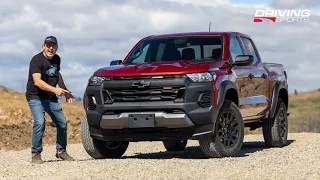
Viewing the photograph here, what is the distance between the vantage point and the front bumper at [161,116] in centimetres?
1057

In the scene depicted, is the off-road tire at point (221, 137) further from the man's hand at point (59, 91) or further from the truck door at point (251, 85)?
the man's hand at point (59, 91)

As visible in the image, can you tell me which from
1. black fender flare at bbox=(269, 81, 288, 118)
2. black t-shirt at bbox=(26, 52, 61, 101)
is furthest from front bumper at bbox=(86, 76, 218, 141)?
black fender flare at bbox=(269, 81, 288, 118)

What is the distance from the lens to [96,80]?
11227mm

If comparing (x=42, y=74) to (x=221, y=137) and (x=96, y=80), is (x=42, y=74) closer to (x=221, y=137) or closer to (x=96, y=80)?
(x=96, y=80)

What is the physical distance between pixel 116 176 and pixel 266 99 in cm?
478

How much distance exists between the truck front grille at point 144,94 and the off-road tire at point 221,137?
79cm

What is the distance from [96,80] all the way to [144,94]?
0.89 m

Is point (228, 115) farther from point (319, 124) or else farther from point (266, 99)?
point (319, 124)

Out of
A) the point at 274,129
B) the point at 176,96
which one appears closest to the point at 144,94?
the point at 176,96

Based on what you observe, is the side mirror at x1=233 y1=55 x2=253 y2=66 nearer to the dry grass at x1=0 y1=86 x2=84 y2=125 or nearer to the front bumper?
A: the front bumper

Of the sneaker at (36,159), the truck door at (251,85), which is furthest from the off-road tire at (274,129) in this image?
the sneaker at (36,159)

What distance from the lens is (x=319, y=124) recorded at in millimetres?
51094

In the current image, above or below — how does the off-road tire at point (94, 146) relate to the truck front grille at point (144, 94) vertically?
below

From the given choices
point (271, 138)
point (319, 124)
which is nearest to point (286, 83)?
point (271, 138)
